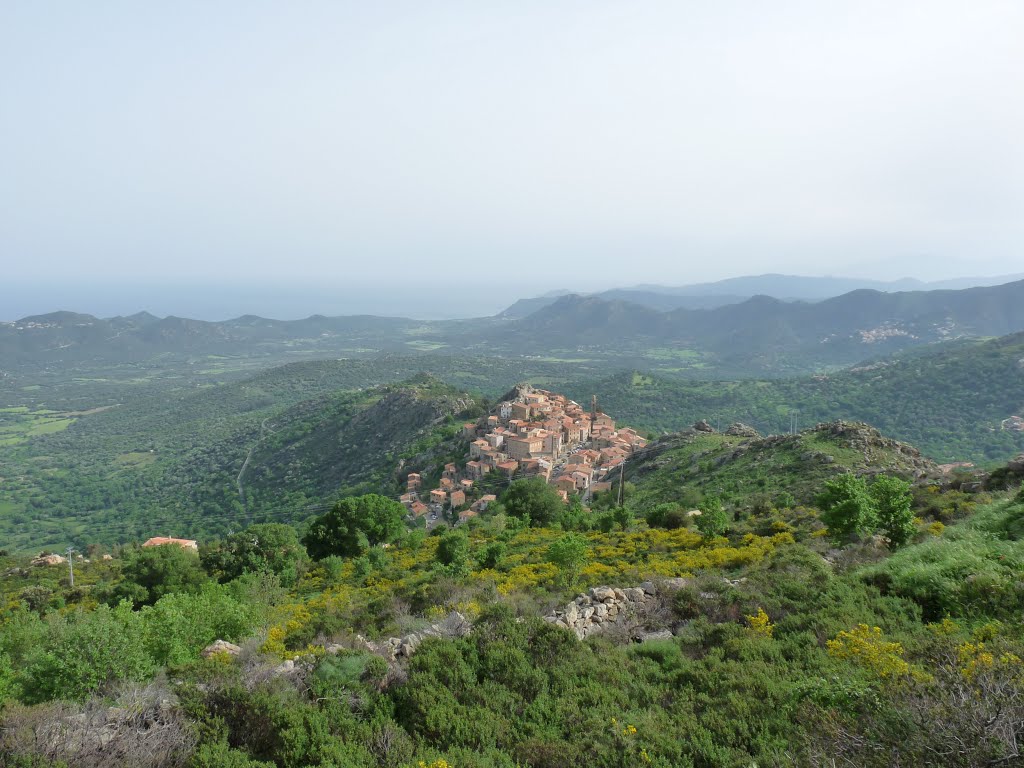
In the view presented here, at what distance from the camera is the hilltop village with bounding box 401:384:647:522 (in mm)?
45312

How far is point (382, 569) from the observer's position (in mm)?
22875

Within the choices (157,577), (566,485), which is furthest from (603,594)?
(566,485)

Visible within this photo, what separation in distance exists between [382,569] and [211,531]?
136ft

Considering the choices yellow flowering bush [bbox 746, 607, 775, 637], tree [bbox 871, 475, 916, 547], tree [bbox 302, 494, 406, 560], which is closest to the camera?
yellow flowering bush [bbox 746, 607, 775, 637]

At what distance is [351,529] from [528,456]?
2488 cm

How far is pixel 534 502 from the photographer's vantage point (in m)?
33.9

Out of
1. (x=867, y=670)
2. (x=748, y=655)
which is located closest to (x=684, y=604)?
(x=748, y=655)

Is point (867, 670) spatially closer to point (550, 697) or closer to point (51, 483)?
point (550, 697)

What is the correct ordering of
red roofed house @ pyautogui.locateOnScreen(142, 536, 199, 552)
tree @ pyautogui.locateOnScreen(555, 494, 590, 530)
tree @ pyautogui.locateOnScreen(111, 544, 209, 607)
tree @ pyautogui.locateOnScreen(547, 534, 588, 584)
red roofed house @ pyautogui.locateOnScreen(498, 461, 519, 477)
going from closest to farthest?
tree @ pyautogui.locateOnScreen(547, 534, 588, 584) → tree @ pyautogui.locateOnScreen(111, 544, 209, 607) → tree @ pyautogui.locateOnScreen(555, 494, 590, 530) → red roofed house @ pyautogui.locateOnScreen(142, 536, 199, 552) → red roofed house @ pyautogui.locateOnScreen(498, 461, 519, 477)

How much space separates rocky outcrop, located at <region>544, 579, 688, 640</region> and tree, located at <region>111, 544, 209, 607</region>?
18077mm

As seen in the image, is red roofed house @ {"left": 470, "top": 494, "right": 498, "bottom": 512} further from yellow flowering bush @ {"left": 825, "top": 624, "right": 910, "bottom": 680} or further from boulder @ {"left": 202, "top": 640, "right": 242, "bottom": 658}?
yellow flowering bush @ {"left": 825, "top": 624, "right": 910, "bottom": 680}

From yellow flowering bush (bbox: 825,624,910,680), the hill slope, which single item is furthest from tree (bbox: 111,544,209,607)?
the hill slope

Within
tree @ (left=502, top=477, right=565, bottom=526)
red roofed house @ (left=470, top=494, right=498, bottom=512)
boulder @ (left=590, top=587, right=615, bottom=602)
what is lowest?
red roofed house @ (left=470, top=494, right=498, bottom=512)

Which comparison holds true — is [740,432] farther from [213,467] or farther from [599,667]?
[213,467]
